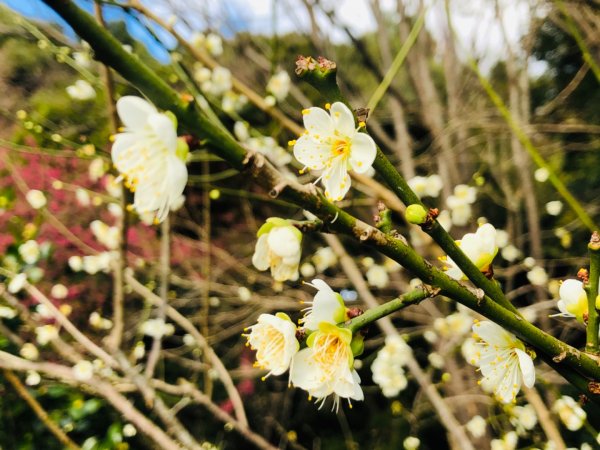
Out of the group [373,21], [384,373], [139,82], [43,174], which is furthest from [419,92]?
[139,82]

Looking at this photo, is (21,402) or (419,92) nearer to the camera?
(21,402)

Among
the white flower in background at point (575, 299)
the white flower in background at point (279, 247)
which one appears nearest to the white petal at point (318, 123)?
the white flower in background at point (279, 247)

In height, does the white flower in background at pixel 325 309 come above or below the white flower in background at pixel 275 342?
above

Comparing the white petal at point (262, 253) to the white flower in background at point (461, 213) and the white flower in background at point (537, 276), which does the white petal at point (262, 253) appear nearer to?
the white flower in background at point (461, 213)

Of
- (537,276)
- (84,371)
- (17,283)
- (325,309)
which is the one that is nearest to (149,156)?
(325,309)

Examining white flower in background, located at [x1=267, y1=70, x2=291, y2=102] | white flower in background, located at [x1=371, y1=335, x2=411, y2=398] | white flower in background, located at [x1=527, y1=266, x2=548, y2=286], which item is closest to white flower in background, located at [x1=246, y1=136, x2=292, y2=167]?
white flower in background, located at [x1=267, y1=70, x2=291, y2=102]

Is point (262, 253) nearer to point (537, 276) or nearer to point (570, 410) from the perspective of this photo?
point (570, 410)

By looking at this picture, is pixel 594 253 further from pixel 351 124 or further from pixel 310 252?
pixel 310 252
